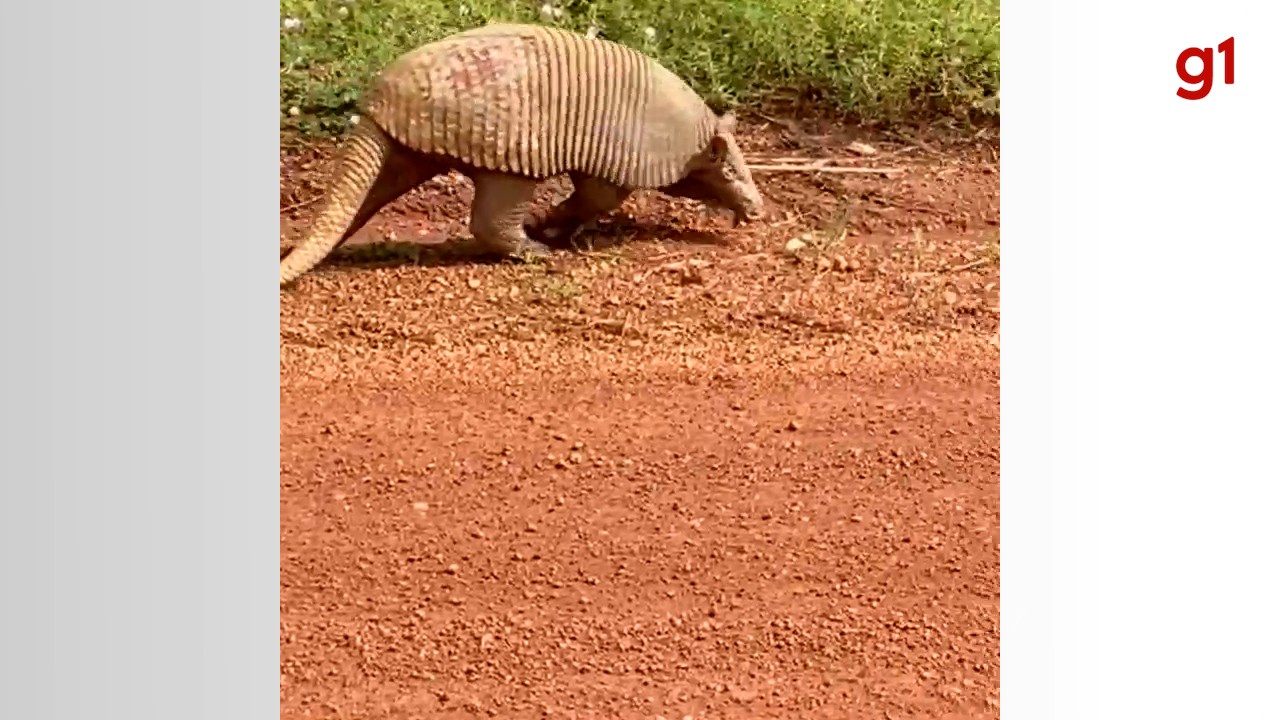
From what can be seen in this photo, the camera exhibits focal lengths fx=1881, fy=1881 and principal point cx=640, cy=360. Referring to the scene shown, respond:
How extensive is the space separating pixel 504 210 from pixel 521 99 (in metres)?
0.12

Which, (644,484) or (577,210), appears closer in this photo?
(644,484)

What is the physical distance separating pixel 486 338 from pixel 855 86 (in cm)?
52

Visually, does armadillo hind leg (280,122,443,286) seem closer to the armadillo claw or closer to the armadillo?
the armadillo

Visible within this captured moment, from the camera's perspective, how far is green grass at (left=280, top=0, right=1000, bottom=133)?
2121 mm

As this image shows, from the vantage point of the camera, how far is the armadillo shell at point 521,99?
206 cm

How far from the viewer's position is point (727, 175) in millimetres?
2148

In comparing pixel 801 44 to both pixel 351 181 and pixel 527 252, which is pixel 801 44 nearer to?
pixel 527 252

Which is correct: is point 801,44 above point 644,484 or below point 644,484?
above

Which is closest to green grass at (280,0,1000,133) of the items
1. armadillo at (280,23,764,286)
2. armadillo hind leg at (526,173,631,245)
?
armadillo at (280,23,764,286)

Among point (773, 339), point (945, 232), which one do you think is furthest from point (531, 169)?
point (945, 232)

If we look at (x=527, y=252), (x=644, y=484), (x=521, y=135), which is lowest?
(x=644, y=484)

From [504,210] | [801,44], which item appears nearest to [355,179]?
[504,210]
